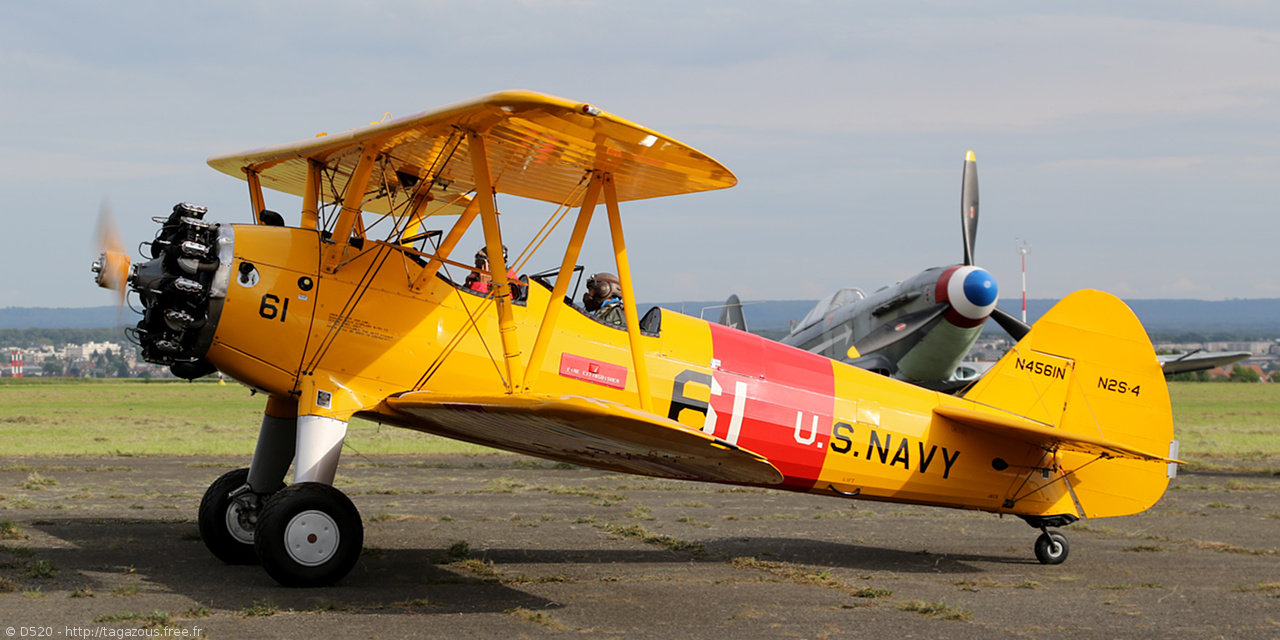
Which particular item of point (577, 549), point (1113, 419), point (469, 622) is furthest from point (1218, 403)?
point (469, 622)

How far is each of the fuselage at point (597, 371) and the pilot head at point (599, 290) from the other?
1.61ft

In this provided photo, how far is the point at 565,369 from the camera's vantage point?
779 cm

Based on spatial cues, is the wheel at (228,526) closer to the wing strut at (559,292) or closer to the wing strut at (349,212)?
the wing strut at (349,212)

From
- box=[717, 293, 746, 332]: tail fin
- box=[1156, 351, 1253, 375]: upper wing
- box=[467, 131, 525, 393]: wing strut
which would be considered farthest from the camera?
box=[717, 293, 746, 332]: tail fin

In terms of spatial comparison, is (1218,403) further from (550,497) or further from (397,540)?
(397,540)

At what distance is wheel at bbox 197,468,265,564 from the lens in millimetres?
7809

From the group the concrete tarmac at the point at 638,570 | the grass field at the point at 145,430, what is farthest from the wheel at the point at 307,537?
the grass field at the point at 145,430

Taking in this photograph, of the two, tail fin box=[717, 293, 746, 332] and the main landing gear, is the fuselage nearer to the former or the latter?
the main landing gear

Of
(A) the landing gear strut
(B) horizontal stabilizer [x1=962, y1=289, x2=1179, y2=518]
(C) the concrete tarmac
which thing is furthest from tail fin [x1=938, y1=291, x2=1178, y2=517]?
(C) the concrete tarmac

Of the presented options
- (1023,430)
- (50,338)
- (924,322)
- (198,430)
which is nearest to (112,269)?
(1023,430)

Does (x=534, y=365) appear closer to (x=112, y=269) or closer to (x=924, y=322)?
(x=112, y=269)

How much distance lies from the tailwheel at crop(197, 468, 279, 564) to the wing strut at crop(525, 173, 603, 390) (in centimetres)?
253

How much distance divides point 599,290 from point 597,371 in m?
0.88

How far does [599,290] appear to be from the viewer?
8.53 m
